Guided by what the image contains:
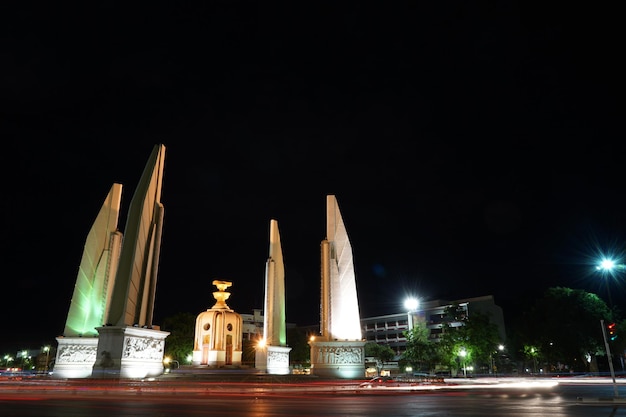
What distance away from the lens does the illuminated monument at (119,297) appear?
59.9ft

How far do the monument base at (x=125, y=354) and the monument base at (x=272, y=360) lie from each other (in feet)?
26.9

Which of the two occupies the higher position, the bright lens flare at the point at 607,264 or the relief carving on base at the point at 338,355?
the bright lens flare at the point at 607,264

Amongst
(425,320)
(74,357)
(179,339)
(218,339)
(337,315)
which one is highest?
(425,320)

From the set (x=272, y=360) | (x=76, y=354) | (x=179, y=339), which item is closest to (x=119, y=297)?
(x=76, y=354)

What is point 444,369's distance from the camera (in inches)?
2136

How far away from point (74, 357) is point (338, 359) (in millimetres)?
12692

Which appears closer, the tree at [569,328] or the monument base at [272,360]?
the monument base at [272,360]

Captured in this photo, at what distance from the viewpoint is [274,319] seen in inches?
1156

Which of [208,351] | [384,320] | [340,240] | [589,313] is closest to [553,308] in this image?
[589,313]

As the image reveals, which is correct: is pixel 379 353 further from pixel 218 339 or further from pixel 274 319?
pixel 218 339

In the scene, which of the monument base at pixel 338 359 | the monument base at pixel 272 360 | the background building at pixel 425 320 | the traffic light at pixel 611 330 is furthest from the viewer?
the background building at pixel 425 320

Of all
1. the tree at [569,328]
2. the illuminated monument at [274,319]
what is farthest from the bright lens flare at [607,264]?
the tree at [569,328]

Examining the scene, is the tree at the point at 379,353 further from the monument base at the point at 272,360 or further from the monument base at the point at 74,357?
the monument base at the point at 74,357

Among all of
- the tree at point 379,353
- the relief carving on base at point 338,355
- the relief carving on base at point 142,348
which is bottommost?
the tree at point 379,353
